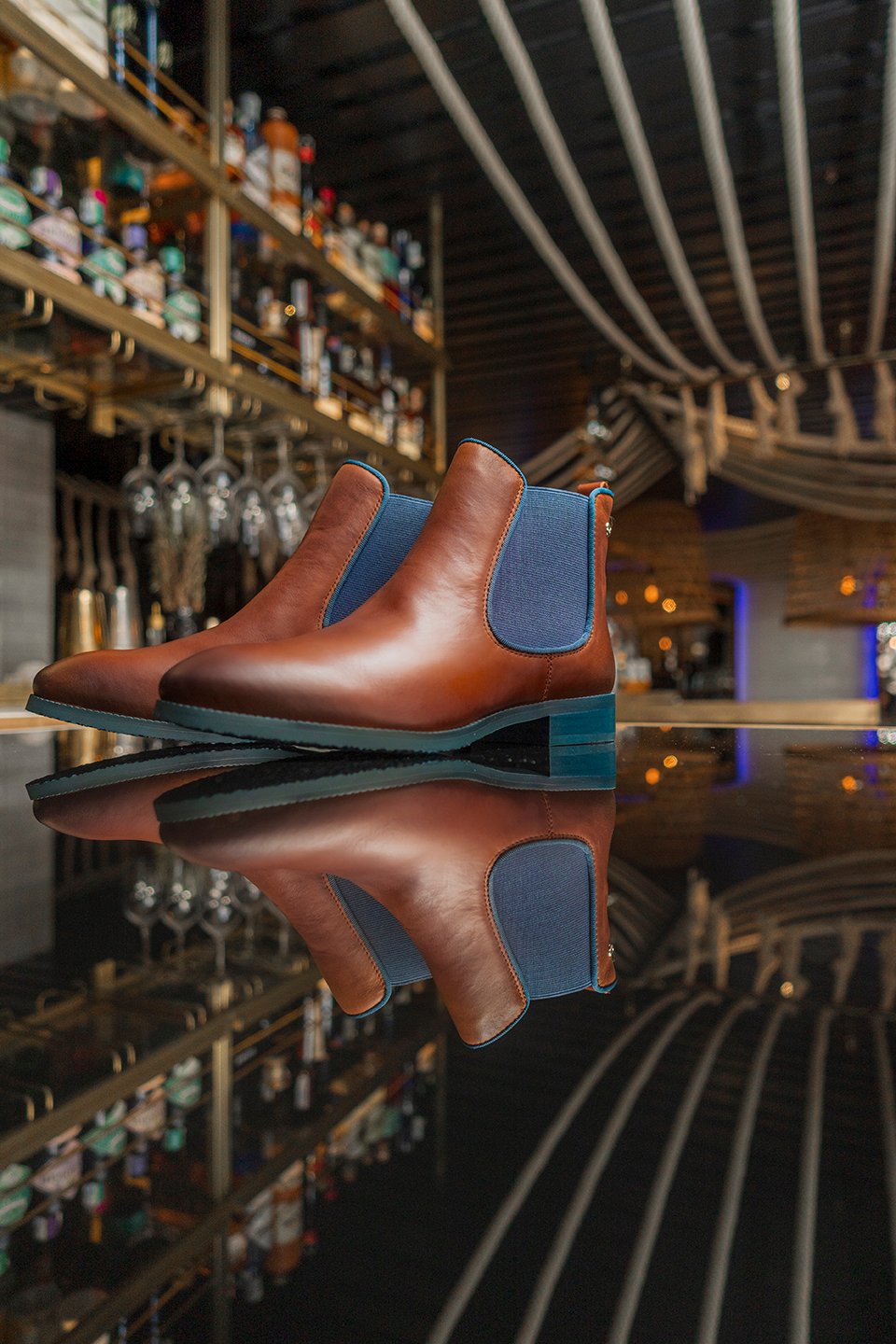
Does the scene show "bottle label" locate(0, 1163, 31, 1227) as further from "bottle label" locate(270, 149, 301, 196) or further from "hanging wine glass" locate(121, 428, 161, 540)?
"bottle label" locate(270, 149, 301, 196)

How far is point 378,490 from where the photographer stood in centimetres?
66

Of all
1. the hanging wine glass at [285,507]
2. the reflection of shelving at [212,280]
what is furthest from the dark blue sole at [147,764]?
the hanging wine glass at [285,507]

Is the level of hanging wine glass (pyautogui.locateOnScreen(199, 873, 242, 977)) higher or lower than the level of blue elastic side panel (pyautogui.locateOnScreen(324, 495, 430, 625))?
lower

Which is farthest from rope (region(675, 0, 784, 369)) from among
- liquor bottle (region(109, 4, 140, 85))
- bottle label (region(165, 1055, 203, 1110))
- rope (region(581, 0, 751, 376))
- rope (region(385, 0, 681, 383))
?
bottle label (region(165, 1055, 203, 1110))

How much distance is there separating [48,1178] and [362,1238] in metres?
0.03

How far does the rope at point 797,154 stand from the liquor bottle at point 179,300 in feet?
4.09

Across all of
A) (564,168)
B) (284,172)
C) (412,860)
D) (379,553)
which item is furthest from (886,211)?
(412,860)

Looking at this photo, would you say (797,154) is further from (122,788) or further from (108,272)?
(122,788)

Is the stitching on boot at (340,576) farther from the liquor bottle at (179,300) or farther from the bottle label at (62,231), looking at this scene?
the liquor bottle at (179,300)

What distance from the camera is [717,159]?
2303mm

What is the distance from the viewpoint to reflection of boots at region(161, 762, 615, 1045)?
0.16 metres

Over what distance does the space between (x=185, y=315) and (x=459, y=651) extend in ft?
4.87

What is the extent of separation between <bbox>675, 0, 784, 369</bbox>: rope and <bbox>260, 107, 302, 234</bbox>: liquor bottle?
89 centimetres

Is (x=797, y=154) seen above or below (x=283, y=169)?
above
